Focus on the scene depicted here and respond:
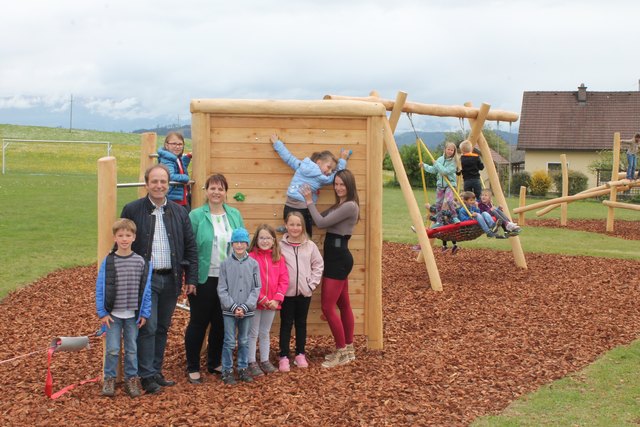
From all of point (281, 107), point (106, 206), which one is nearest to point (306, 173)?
point (281, 107)

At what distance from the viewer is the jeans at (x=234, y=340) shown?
6.78m

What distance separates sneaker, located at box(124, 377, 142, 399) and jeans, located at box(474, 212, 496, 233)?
7065mm

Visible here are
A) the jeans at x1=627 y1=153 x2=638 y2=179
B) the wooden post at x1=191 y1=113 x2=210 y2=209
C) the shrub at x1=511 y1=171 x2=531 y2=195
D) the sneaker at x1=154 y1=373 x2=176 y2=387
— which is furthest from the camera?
the shrub at x1=511 y1=171 x2=531 y2=195

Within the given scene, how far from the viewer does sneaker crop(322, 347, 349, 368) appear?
745cm

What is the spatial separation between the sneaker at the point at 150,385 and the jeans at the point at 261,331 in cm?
88

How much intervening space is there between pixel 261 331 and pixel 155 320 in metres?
1.03

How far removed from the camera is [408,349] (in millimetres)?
8195

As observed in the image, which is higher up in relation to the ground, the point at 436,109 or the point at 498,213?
the point at 436,109

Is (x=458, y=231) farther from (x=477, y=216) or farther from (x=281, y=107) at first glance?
(x=281, y=107)

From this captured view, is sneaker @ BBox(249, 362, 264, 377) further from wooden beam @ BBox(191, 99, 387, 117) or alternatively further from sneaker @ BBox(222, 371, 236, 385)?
wooden beam @ BBox(191, 99, 387, 117)

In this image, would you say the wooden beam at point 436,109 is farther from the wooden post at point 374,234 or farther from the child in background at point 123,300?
the child in background at point 123,300

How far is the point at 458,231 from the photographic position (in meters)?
12.2

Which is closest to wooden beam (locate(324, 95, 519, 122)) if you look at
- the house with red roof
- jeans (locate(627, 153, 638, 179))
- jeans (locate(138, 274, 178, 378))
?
jeans (locate(138, 274, 178, 378))

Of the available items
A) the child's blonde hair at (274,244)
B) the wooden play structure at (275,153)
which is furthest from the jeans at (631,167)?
the child's blonde hair at (274,244)
